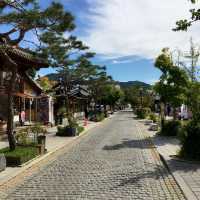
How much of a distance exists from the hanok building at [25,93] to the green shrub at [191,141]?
8885 mm

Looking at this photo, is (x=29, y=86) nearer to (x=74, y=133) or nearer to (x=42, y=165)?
(x=74, y=133)

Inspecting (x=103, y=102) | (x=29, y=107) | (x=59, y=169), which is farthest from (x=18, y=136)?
(x=103, y=102)

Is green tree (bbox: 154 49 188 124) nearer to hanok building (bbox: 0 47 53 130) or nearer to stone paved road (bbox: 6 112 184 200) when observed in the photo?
hanok building (bbox: 0 47 53 130)

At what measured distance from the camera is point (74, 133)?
30.8m

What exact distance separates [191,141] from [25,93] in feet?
70.7

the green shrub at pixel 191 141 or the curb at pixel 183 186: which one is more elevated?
the green shrub at pixel 191 141

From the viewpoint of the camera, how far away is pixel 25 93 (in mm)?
35375

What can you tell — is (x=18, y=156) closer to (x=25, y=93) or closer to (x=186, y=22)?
(x=186, y=22)

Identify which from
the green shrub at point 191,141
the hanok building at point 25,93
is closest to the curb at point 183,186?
the green shrub at point 191,141

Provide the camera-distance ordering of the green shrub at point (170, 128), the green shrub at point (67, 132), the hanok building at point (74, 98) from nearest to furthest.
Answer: the green shrub at point (170, 128) < the green shrub at point (67, 132) < the hanok building at point (74, 98)

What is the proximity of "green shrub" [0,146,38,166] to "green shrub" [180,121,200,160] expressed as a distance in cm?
542

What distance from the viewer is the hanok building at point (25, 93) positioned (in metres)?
27.3

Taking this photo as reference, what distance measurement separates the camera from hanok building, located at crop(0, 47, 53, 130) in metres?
27.3

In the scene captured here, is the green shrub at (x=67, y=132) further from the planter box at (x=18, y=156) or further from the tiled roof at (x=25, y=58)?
the planter box at (x=18, y=156)
